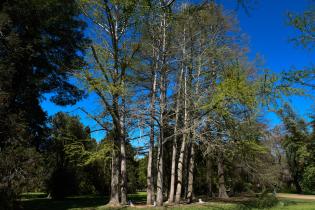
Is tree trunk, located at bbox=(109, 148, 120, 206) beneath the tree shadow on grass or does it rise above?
above

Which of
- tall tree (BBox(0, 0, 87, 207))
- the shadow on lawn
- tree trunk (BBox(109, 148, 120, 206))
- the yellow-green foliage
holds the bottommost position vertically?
the shadow on lawn

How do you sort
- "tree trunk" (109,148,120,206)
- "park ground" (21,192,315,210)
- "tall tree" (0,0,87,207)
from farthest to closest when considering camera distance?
1. "tree trunk" (109,148,120,206)
2. "park ground" (21,192,315,210)
3. "tall tree" (0,0,87,207)

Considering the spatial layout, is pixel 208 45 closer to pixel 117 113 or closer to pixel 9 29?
pixel 117 113

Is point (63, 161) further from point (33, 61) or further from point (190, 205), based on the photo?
point (190, 205)

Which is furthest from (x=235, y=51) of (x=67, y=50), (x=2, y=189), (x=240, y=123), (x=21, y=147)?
(x=2, y=189)

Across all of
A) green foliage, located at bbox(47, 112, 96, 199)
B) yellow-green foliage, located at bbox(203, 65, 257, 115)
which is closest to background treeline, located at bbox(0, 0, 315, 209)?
yellow-green foliage, located at bbox(203, 65, 257, 115)

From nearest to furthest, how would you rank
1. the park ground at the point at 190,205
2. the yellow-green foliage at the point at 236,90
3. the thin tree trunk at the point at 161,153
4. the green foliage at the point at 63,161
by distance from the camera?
the yellow-green foliage at the point at 236,90 → the park ground at the point at 190,205 → the thin tree trunk at the point at 161,153 → the green foliage at the point at 63,161

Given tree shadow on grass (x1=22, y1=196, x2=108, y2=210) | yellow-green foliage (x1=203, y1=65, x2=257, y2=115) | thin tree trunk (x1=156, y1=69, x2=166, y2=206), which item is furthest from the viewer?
tree shadow on grass (x1=22, y1=196, x2=108, y2=210)

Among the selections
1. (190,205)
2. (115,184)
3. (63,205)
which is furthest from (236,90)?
(63,205)

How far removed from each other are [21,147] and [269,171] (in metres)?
18.4

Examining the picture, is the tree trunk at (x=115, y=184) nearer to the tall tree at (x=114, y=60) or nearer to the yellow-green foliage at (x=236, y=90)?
the tall tree at (x=114, y=60)

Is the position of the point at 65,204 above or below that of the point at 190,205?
below

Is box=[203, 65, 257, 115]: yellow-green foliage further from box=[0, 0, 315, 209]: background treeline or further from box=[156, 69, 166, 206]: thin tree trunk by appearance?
box=[156, 69, 166, 206]: thin tree trunk

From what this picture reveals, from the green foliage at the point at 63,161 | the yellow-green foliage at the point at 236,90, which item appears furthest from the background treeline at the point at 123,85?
the green foliage at the point at 63,161
